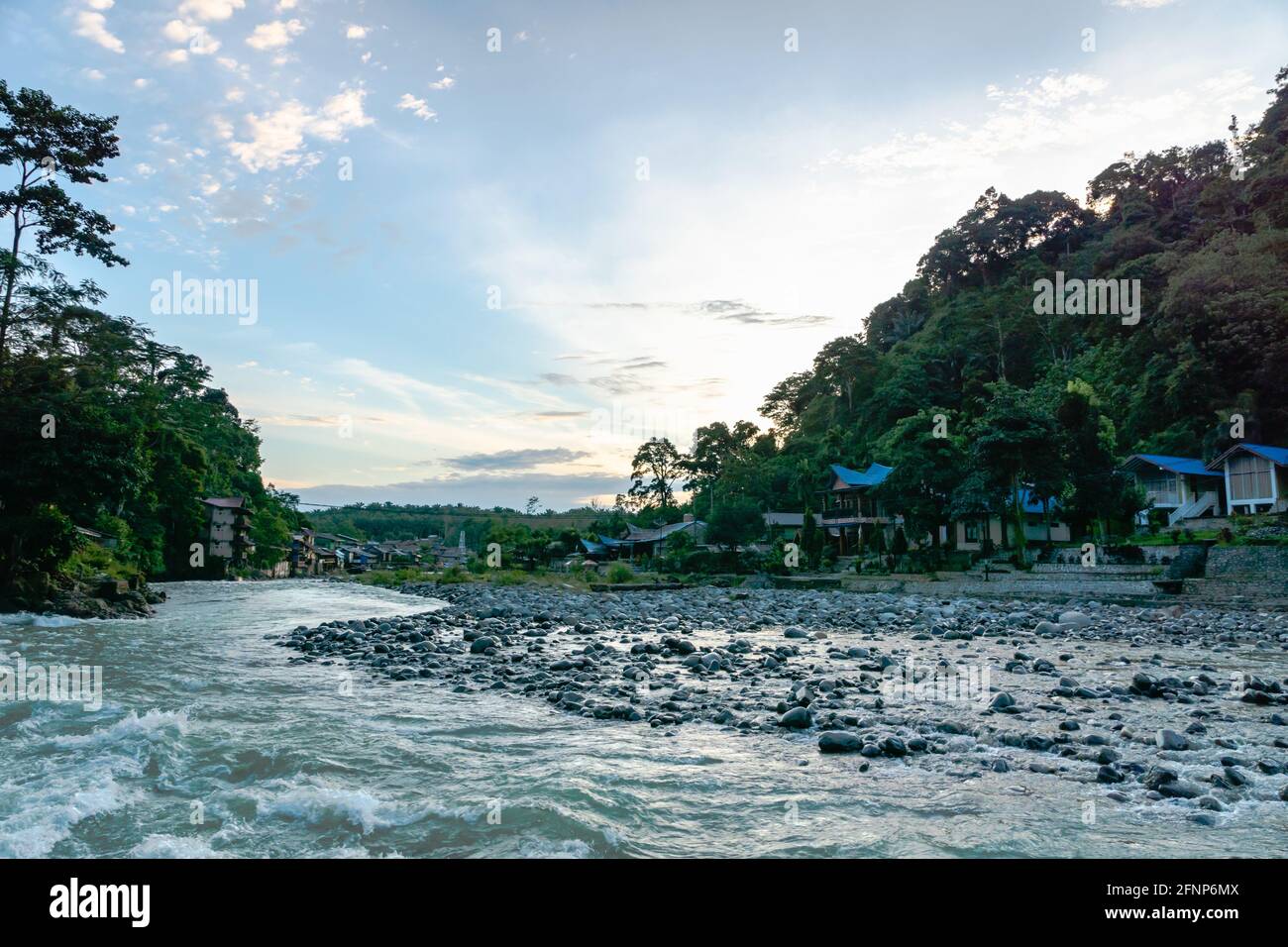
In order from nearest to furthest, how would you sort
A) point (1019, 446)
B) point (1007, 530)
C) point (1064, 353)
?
point (1019, 446), point (1007, 530), point (1064, 353)

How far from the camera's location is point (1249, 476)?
1259 inches

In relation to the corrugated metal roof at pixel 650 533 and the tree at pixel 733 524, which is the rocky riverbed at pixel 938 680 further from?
the corrugated metal roof at pixel 650 533

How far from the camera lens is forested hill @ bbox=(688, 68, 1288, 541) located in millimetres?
33469

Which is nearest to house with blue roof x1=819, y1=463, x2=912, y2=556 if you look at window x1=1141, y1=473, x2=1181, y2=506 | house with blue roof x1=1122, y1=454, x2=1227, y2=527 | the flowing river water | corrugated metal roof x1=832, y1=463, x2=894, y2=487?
corrugated metal roof x1=832, y1=463, x2=894, y2=487

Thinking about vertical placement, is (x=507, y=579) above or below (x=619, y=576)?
below

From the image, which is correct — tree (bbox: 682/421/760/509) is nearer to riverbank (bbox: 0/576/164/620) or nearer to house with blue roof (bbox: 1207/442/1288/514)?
house with blue roof (bbox: 1207/442/1288/514)

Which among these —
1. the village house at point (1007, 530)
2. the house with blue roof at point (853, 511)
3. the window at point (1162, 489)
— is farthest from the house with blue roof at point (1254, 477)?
the house with blue roof at point (853, 511)

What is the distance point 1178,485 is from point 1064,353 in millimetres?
20745

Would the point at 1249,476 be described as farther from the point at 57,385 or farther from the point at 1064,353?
the point at 57,385

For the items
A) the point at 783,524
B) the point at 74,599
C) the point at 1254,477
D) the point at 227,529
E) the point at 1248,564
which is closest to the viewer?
the point at 74,599

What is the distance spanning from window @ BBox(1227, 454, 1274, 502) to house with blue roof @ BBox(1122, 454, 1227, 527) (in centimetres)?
184

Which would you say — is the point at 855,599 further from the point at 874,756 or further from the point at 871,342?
the point at 871,342

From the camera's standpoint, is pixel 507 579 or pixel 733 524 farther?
pixel 733 524

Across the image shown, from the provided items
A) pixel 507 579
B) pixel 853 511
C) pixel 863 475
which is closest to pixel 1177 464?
pixel 863 475
